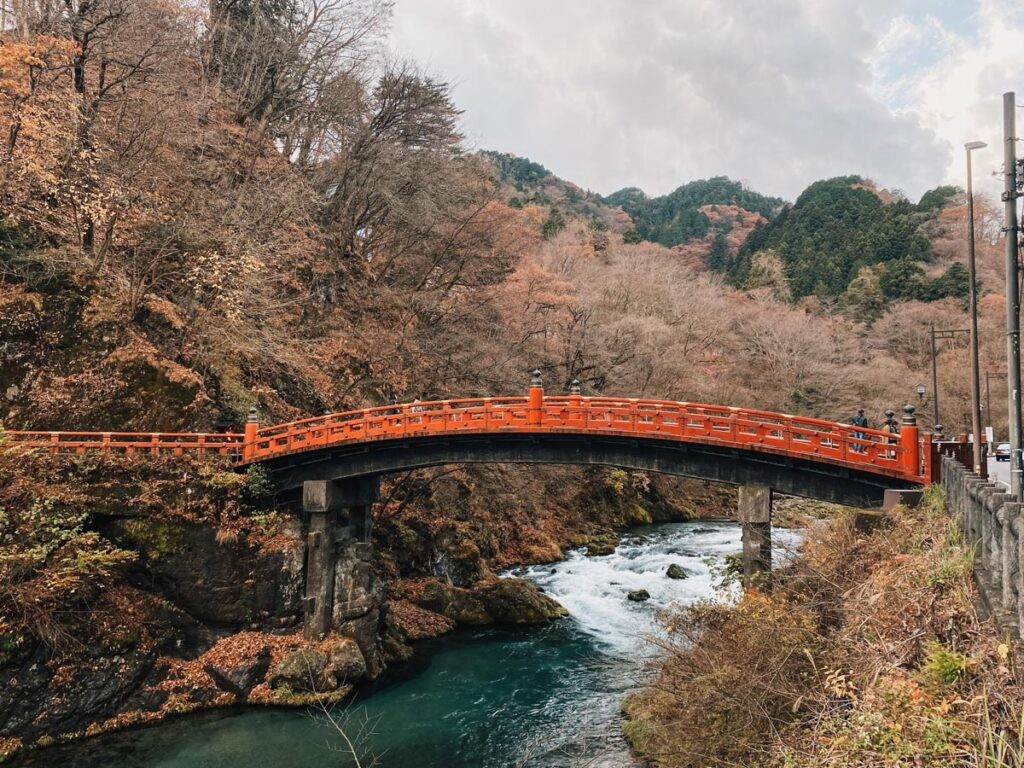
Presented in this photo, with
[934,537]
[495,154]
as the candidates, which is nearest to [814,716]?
[934,537]

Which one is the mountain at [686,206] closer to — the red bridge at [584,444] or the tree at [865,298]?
the tree at [865,298]

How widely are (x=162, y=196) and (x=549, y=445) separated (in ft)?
56.0

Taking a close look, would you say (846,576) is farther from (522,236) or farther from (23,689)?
(522,236)

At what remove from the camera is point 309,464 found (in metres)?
18.7

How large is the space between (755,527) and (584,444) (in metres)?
4.80

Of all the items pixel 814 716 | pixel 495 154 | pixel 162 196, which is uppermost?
pixel 495 154

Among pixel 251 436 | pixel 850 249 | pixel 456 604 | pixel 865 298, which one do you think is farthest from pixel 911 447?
pixel 850 249

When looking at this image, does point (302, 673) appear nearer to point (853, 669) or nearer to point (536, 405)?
point (536, 405)

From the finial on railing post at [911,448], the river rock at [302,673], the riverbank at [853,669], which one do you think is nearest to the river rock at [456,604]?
the river rock at [302,673]

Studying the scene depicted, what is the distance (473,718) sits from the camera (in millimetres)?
14867

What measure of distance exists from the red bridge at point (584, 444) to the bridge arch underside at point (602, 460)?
0.09 ft

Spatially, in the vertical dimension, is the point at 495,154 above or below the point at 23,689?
above

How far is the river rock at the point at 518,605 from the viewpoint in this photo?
69.2 feet

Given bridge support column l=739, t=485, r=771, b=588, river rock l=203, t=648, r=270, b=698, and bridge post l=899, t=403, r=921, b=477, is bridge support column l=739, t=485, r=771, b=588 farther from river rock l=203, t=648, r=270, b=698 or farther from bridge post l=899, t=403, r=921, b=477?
river rock l=203, t=648, r=270, b=698
